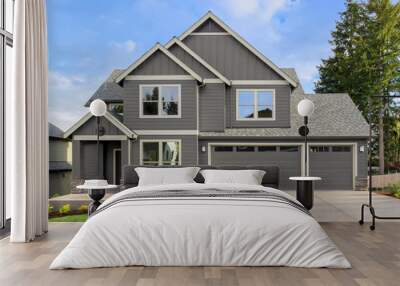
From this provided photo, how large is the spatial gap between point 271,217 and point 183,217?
0.83 meters

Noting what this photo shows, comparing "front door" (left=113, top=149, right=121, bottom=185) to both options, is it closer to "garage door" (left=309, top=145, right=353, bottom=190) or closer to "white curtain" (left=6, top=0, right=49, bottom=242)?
"garage door" (left=309, top=145, right=353, bottom=190)

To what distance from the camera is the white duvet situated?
3.85m

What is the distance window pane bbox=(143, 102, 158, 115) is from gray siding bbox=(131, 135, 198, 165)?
2.29ft

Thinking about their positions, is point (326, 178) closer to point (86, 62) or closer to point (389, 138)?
point (389, 138)

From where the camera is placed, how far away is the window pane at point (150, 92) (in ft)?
38.9

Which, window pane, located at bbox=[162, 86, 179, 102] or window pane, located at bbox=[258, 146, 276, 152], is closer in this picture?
window pane, located at bbox=[162, 86, 179, 102]

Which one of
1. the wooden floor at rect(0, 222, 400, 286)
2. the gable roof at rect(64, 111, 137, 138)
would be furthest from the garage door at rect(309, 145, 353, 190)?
the wooden floor at rect(0, 222, 400, 286)

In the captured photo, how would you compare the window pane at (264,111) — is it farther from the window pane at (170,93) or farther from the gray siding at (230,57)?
the window pane at (170,93)

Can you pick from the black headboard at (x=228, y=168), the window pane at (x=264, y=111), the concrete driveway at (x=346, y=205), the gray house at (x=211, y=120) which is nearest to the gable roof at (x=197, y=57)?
the gray house at (x=211, y=120)

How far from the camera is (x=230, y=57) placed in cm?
1289

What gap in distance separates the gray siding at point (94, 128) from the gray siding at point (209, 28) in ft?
13.0

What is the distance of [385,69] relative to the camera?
51.8 ft

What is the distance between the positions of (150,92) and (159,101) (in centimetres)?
35

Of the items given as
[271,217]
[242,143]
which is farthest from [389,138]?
[271,217]
